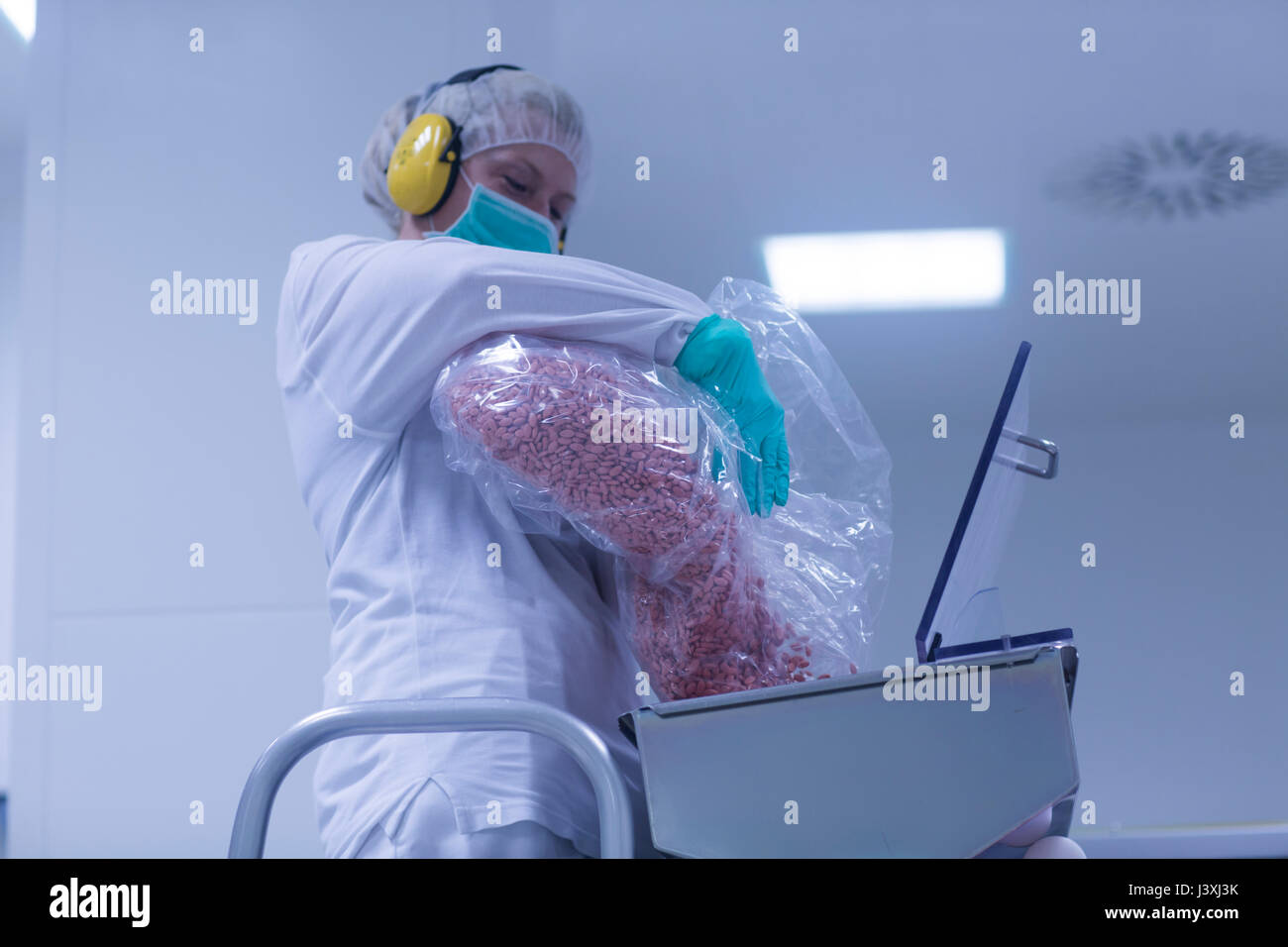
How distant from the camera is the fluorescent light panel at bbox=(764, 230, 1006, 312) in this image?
2.61 m

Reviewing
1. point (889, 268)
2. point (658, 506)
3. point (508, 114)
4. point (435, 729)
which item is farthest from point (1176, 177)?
point (435, 729)

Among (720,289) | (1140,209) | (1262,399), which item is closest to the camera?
(720,289)

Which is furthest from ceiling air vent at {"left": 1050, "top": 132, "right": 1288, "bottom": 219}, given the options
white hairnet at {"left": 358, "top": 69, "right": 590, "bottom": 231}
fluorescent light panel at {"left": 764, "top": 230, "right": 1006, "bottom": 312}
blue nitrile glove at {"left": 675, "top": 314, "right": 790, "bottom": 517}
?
blue nitrile glove at {"left": 675, "top": 314, "right": 790, "bottom": 517}

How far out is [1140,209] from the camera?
8.66ft

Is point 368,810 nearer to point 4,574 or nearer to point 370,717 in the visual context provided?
point 370,717

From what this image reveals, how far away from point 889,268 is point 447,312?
6.29 ft

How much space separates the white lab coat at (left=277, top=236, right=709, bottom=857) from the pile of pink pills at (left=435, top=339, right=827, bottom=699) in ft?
0.24

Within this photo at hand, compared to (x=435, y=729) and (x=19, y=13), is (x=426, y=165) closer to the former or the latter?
(x=435, y=729)

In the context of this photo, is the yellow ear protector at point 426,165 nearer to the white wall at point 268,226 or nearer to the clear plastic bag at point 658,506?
the clear plastic bag at point 658,506

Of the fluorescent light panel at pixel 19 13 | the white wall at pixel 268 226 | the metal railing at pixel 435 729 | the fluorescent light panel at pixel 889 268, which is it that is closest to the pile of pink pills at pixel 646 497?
the metal railing at pixel 435 729

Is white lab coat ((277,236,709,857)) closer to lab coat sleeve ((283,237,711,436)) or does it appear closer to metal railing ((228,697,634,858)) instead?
lab coat sleeve ((283,237,711,436))

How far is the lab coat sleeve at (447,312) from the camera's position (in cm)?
100
